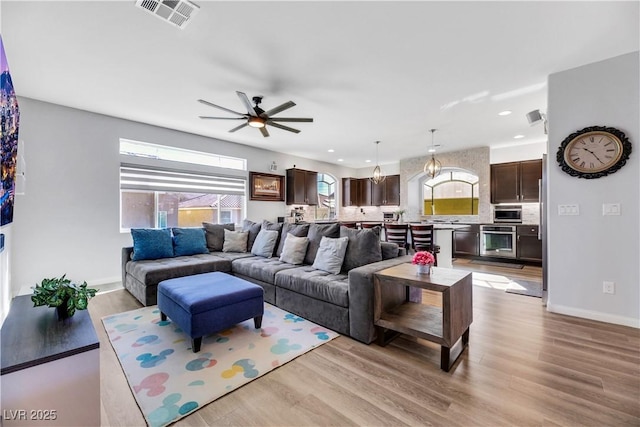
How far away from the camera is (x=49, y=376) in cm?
122

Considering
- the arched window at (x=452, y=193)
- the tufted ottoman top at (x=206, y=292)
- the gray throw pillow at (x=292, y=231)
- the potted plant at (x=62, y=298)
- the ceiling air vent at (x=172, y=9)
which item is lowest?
the tufted ottoman top at (x=206, y=292)

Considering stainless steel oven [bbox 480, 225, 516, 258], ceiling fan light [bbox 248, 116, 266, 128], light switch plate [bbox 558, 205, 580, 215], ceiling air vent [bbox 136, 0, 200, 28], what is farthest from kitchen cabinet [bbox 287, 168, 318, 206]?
light switch plate [bbox 558, 205, 580, 215]

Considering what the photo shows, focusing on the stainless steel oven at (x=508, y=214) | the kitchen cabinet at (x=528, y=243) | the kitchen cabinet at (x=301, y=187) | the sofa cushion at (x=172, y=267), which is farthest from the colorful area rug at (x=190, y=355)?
the stainless steel oven at (x=508, y=214)

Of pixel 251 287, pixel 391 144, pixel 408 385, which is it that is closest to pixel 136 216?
pixel 251 287

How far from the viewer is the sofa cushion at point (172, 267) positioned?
10.9 feet

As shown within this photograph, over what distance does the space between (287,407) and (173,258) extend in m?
3.12

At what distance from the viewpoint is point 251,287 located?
265 cm

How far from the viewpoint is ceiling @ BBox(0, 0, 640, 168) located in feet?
6.87

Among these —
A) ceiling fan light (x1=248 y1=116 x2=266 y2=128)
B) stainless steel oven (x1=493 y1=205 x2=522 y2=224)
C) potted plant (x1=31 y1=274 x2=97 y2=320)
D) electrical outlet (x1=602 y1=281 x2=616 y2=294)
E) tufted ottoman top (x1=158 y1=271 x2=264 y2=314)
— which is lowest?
electrical outlet (x1=602 y1=281 x2=616 y2=294)

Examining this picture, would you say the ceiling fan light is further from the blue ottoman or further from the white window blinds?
the white window blinds

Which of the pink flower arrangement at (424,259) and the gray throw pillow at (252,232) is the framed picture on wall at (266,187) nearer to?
the gray throw pillow at (252,232)

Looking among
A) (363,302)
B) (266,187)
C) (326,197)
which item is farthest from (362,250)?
(326,197)

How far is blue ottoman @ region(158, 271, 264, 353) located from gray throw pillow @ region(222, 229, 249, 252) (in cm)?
169

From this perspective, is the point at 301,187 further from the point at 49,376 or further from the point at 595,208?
the point at 49,376
